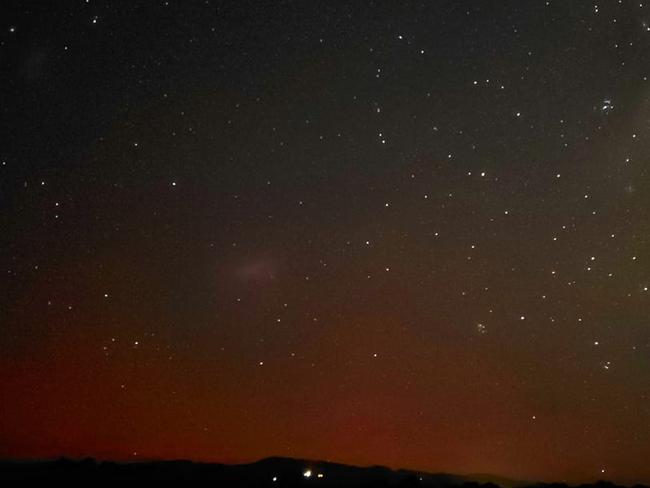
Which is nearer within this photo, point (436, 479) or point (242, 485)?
point (242, 485)

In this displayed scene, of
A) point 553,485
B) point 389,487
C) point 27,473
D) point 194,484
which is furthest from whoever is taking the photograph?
point 553,485

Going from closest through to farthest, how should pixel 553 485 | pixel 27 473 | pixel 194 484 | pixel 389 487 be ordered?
pixel 27 473
pixel 194 484
pixel 389 487
pixel 553 485

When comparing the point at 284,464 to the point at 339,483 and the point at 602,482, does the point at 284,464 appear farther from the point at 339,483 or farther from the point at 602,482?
the point at 602,482

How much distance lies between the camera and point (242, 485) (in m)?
22.0

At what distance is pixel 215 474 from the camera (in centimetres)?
2420

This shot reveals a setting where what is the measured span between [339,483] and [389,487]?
6.81 ft

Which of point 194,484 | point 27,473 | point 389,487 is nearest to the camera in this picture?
point 27,473

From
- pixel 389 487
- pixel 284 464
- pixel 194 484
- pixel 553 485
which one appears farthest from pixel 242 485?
pixel 553 485

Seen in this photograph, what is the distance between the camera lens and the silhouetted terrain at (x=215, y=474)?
63.2ft

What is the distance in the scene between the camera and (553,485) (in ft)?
83.7

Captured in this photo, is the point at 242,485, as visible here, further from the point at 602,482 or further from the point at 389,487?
the point at 602,482

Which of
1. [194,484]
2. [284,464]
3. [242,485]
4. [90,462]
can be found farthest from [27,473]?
[284,464]

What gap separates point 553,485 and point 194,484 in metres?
12.3

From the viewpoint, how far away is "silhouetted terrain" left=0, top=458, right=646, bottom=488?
19266 millimetres
